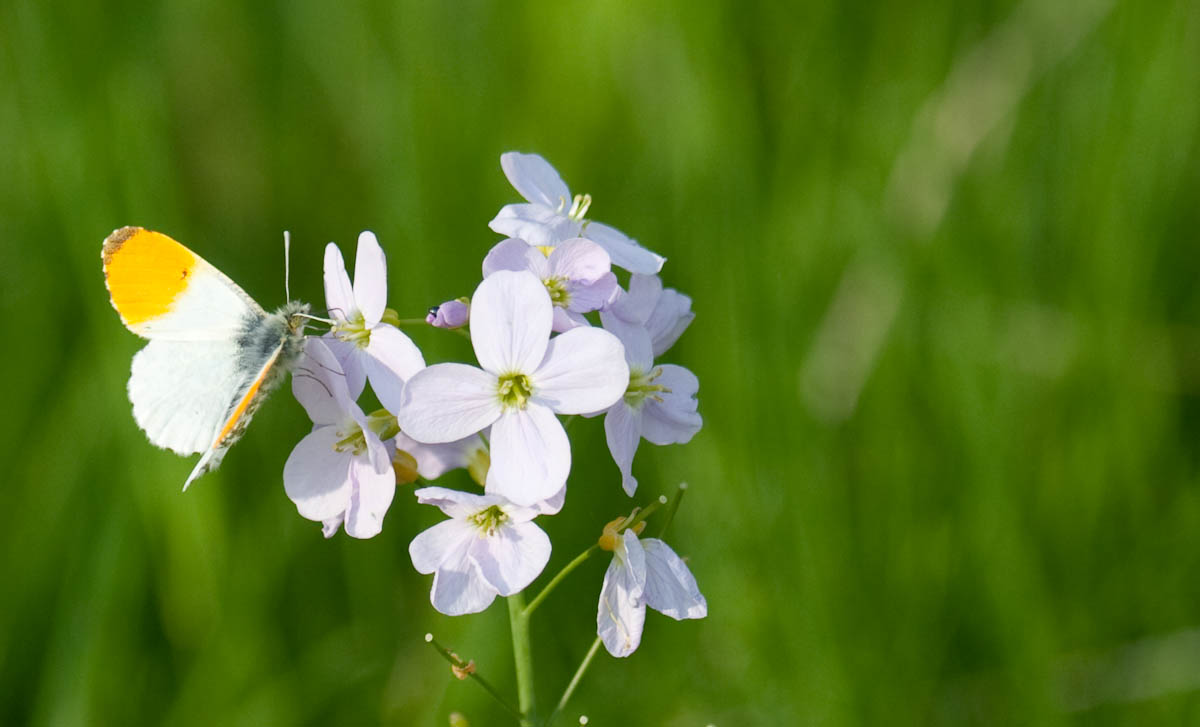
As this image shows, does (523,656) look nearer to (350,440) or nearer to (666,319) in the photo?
(350,440)

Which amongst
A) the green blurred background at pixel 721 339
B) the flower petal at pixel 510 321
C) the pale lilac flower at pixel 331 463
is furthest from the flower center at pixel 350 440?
the green blurred background at pixel 721 339

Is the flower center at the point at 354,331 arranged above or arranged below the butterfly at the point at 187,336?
above

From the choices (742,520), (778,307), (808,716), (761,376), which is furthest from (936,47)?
(808,716)

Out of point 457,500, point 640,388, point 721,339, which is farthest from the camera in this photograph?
point 721,339

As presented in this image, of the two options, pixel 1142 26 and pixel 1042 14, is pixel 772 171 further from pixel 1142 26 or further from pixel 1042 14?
pixel 1142 26

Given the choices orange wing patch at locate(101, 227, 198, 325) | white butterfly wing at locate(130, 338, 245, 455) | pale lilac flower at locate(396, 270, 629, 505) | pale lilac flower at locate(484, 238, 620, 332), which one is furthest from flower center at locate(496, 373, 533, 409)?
orange wing patch at locate(101, 227, 198, 325)

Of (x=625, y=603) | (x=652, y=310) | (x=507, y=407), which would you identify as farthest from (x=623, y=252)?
(x=625, y=603)

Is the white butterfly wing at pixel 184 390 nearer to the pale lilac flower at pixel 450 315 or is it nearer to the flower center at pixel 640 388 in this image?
the pale lilac flower at pixel 450 315

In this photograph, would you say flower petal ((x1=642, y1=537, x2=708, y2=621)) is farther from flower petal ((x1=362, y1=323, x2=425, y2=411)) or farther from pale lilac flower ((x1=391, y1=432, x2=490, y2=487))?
flower petal ((x1=362, y1=323, x2=425, y2=411))
